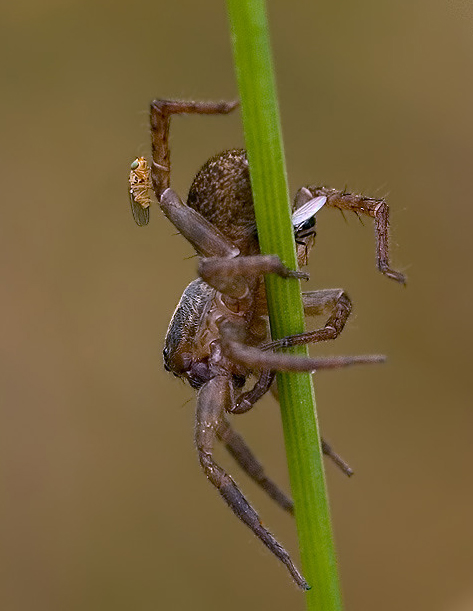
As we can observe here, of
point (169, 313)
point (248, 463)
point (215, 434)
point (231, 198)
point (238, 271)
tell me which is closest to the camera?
point (238, 271)

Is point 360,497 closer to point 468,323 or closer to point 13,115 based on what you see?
point 468,323

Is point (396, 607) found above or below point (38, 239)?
below

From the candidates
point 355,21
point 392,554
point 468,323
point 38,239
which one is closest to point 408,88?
point 355,21

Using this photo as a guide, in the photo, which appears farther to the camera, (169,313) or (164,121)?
(169,313)

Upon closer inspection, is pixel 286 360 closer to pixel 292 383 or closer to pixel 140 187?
pixel 292 383

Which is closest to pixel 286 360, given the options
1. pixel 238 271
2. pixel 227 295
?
pixel 238 271

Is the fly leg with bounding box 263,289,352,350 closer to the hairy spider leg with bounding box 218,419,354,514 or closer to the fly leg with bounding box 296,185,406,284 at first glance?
the fly leg with bounding box 296,185,406,284

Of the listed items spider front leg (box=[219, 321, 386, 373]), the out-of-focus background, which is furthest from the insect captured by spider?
the out-of-focus background
